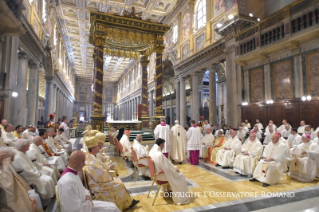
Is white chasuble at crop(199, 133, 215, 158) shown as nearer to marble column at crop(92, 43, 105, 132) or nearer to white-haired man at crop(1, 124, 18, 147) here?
marble column at crop(92, 43, 105, 132)

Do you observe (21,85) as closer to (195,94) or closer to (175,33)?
(195,94)

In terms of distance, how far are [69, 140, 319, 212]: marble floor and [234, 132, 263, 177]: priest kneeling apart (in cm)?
21

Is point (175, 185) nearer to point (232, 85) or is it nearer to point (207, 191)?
point (207, 191)

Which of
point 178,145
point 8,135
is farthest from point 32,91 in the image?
point 178,145

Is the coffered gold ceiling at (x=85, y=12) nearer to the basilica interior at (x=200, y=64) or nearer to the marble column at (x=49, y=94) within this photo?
the basilica interior at (x=200, y=64)

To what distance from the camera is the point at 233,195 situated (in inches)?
163

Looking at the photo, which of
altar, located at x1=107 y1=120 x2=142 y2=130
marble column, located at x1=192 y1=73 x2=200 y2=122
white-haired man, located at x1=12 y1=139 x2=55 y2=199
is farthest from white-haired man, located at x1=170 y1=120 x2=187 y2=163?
marble column, located at x1=192 y1=73 x2=200 y2=122

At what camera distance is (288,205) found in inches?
143

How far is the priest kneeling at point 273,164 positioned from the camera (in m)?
4.76

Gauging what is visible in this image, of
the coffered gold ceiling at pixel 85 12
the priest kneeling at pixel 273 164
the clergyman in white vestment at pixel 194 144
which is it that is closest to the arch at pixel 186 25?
the coffered gold ceiling at pixel 85 12

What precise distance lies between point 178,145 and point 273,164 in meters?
3.25

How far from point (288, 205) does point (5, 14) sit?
348 inches

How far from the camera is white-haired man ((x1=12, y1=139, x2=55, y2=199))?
323 centimetres

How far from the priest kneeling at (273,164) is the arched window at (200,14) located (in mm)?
12719
